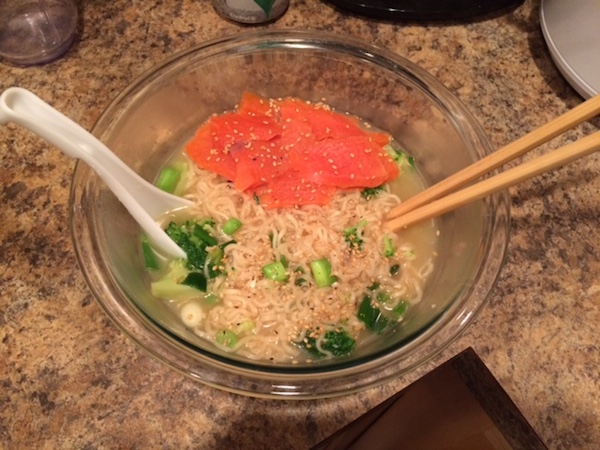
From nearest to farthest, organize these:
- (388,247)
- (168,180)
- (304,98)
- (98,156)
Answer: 1. (98,156)
2. (388,247)
3. (168,180)
4. (304,98)

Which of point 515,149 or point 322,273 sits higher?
point 515,149

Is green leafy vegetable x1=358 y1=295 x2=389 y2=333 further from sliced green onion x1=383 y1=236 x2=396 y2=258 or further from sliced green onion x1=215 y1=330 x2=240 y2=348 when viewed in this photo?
sliced green onion x1=215 y1=330 x2=240 y2=348

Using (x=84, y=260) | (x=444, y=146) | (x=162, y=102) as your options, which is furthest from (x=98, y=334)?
(x=444, y=146)

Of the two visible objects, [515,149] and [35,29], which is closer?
[515,149]

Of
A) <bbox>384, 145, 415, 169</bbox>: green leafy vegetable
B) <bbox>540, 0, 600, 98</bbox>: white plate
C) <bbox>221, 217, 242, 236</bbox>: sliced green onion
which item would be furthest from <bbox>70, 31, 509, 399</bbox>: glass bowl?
<bbox>540, 0, 600, 98</bbox>: white plate

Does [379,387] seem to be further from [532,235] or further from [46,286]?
[46,286]

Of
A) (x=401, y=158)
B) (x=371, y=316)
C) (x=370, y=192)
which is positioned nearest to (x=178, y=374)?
(x=371, y=316)

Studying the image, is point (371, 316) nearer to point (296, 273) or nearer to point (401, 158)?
point (296, 273)

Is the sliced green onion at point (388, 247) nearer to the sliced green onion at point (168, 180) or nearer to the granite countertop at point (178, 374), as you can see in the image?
the granite countertop at point (178, 374)
